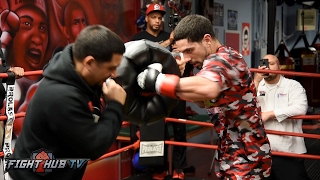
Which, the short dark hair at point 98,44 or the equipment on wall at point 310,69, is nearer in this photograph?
the short dark hair at point 98,44

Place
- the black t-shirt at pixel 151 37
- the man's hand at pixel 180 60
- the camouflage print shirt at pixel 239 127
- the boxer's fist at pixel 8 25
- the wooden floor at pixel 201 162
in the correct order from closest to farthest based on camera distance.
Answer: the camouflage print shirt at pixel 239 127 < the man's hand at pixel 180 60 < the boxer's fist at pixel 8 25 < the black t-shirt at pixel 151 37 < the wooden floor at pixel 201 162

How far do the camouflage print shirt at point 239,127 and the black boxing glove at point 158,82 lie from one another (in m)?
0.26

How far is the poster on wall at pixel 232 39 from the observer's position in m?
6.54

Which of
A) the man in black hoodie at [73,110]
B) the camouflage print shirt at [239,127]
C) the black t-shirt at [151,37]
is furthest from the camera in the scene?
the black t-shirt at [151,37]

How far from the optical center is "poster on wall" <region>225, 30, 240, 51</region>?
654 centimetres

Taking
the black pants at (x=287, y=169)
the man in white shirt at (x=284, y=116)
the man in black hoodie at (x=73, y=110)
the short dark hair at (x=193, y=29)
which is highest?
the short dark hair at (x=193, y=29)

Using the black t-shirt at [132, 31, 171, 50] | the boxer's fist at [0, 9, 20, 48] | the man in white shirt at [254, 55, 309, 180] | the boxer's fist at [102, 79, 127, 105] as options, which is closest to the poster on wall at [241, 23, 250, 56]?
the black t-shirt at [132, 31, 171, 50]

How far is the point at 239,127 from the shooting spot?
207 centimetres

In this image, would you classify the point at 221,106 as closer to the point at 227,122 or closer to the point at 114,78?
the point at 227,122

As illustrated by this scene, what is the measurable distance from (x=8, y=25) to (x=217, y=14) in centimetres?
371

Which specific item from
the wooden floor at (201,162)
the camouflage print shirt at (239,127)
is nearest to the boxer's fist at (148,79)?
the camouflage print shirt at (239,127)

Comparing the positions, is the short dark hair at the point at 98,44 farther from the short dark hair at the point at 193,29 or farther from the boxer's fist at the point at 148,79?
the short dark hair at the point at 193,29

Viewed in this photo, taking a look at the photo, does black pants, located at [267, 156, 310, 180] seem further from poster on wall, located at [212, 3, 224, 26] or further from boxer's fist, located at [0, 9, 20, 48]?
poster on wall, located at [212, 3, 224, 26]

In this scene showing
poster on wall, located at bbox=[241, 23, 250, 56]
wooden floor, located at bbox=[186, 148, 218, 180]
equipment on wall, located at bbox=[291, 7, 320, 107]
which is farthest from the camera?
equipment on wall, located at bbox=[291, 7, 320, 107]
